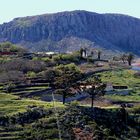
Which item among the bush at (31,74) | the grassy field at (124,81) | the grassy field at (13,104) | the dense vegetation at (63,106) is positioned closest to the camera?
the dense vegetation at (63,106)

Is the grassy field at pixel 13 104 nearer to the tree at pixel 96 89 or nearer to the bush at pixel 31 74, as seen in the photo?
the tree at pixel 96 89

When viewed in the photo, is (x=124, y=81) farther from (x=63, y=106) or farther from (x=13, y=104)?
(x=13, y=104)

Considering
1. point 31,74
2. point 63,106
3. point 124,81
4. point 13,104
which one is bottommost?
point 63,106

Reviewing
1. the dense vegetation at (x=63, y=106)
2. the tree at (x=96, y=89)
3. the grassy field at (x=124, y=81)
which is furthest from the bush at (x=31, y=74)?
the tree at (x=96, y=89)

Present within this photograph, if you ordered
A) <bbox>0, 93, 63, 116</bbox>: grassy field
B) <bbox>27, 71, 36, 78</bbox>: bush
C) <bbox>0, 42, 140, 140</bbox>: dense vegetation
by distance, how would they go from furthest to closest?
<bbox>27, 71, 36, 78</bbox>: bush
<bbox>0, 93, 63, 116</bbox>: grassy field
<bbox>0, 42, 140, 140</bbox>: dense vegetation

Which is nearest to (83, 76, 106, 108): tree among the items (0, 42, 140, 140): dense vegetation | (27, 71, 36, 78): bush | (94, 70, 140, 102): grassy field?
(0, 42, 140, 140): dense vegetation

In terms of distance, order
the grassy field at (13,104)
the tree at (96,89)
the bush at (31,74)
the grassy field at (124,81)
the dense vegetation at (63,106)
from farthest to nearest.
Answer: the bush at (31,74), the grassy field at (124,81), the tree at (96,89), the grassy field at (13,104), the dense vegetation at (63,106)

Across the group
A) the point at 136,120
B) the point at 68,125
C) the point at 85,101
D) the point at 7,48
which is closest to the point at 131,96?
the point at 85,101

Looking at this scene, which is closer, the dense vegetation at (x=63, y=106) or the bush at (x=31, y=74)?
the dense vegetation at (x=63, y=106)

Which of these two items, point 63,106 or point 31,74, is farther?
point 31,74

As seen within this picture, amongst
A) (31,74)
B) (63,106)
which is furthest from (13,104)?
(31,74)

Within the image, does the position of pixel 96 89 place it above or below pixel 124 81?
above

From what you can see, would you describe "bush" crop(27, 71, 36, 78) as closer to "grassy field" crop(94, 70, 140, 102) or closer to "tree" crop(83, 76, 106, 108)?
"grassy field" crop(94, 70, 140, 102)

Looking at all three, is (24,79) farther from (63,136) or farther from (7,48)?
(7,48)
